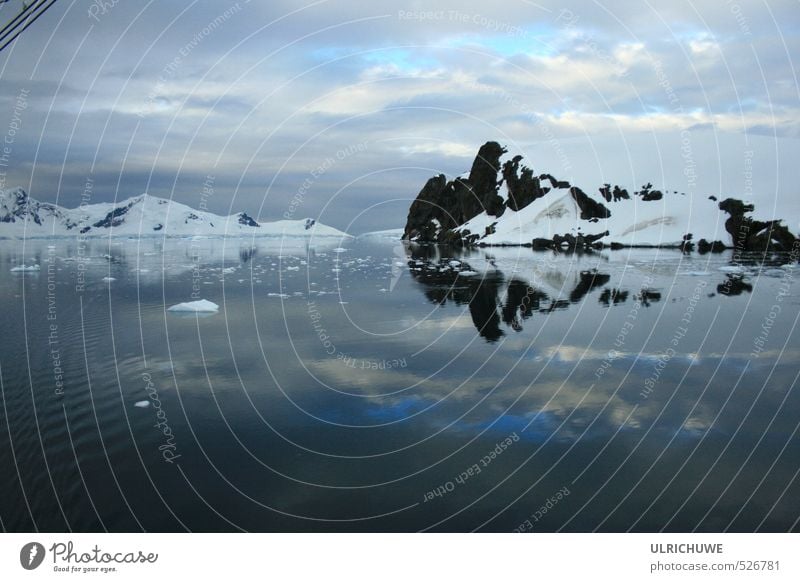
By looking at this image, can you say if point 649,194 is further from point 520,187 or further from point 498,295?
point 498,295

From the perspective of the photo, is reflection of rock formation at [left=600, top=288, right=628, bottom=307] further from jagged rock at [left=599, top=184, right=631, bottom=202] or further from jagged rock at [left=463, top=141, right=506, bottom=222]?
jagged rock at [left=463, top=141, right=506, bottom=222]

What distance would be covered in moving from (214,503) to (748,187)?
75.3 meters

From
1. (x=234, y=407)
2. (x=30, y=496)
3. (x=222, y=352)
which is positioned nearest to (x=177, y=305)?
(x=222, y=352)

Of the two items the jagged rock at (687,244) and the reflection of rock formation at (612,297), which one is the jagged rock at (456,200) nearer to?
the jagged rock at (687,244)

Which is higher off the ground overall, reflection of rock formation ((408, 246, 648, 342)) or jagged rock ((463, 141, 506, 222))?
jagged rock ((463, 141, 506, 222))

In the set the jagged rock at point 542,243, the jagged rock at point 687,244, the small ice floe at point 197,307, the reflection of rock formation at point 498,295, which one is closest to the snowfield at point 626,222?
the jagged rock at point 687,244

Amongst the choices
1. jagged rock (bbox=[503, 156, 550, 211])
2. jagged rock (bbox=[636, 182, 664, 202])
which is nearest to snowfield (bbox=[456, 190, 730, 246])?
jagged rock (bbox=[636, 182, 664, 202])

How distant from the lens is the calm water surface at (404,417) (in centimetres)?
1005

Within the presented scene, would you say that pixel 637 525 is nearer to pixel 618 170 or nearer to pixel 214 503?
pixel 214 503

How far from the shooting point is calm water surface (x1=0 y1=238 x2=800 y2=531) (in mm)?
10047

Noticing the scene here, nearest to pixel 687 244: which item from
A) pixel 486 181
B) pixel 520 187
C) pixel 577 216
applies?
pixel 577 216

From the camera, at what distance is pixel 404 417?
14.1m

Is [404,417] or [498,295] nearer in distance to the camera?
[404,417]

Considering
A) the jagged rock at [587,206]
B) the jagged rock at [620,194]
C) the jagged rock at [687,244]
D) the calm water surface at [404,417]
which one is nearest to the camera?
the calm water surface at [404,417]
